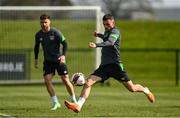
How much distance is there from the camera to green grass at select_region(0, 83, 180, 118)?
16575mm

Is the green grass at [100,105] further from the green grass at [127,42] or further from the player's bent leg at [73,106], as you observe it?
→ the green grass at [127,42]

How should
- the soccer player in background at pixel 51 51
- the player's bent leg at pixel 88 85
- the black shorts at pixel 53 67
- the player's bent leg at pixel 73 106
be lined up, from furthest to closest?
the black shorts at pixel 53 67 < the soccer player in background at pixel 51 51 < the player's bent leg at pixel 88 85 < the player's bent leg at pixel 73 106

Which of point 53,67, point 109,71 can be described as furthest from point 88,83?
point 53,67

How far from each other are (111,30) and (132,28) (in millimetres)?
33149

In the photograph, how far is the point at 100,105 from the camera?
1908 centimetres

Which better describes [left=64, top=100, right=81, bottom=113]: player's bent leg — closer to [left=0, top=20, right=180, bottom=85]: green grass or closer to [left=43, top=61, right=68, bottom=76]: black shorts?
[left=43, top=61, right=68, bottom=76]: black shorts

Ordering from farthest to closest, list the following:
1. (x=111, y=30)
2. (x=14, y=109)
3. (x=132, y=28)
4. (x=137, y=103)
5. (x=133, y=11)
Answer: (x=133, y=11) < (x=132, y=28) < (x=137, y=103) < (x=14, y=109) < (x=111, y=30)

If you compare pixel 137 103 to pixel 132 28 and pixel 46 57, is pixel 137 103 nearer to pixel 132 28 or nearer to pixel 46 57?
pixel 46 57

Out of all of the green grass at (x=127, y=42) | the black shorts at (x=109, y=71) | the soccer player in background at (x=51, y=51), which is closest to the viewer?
the black shorts at (x=109, y=71)

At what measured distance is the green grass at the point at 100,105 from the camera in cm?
1658

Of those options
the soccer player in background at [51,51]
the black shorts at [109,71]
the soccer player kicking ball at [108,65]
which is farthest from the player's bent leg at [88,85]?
the soccer player in background at [51,51]

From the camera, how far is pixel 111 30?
15953 mm

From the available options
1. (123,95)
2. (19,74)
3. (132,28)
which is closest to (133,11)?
(132,28)

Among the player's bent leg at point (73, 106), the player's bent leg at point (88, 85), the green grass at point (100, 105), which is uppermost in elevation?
the player's bent leg at point (88, 85)
